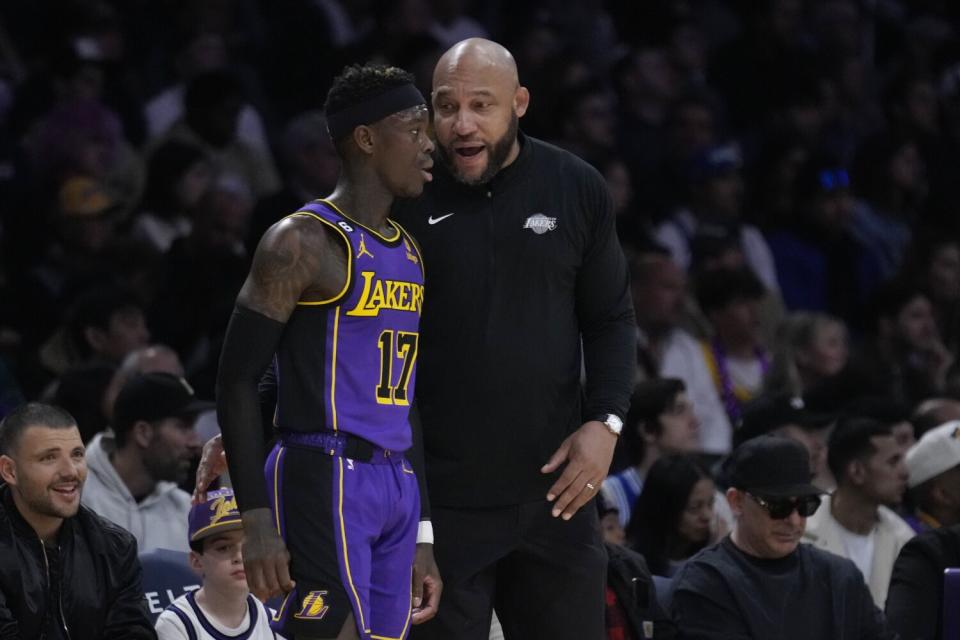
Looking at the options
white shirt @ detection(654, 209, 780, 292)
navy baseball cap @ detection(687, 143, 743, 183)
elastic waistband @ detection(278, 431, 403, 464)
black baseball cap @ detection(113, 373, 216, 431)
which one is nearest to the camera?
elastic waistband @ detection(278, 431, 403, 464)

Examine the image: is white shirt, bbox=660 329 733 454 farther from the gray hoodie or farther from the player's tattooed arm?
the player's tattooed arm

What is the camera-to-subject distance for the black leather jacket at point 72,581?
17.7ft

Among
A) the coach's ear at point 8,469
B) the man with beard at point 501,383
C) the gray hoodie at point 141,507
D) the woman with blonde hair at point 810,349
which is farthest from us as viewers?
the woman with blonde hair at point 810,349

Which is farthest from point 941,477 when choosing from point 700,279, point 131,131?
point 131,131

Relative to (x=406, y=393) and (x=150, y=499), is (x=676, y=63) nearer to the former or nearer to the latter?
(x=150, y=499)

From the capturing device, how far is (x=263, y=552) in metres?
4.13

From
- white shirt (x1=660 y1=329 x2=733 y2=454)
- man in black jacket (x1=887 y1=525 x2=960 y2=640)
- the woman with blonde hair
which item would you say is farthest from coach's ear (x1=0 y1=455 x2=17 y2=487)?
the woman with blonde hair

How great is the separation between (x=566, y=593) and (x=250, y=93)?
303 inches

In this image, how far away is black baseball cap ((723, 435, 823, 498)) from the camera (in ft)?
21.4

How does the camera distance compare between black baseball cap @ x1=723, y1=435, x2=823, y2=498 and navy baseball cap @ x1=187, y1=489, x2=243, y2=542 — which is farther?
black baseball cap @ x1=723, y1=435, x2=823, y2=498

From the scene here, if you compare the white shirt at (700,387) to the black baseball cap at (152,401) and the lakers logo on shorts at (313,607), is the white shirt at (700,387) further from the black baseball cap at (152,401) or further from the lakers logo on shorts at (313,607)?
the lakers logo on shorts at (313,607)

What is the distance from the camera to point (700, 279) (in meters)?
10.2

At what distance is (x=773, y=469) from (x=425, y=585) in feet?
7.81

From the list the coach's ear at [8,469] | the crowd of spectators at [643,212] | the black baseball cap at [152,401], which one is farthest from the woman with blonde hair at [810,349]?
the coach's ear at [8,469]
